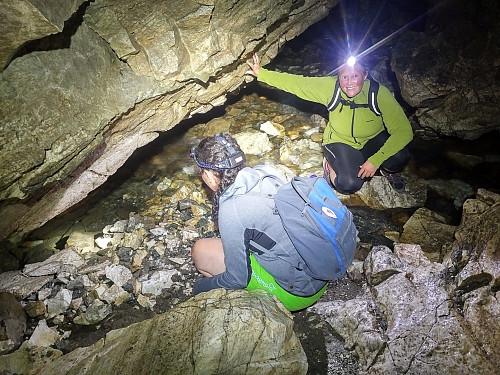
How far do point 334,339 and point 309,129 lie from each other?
4457 millimetres

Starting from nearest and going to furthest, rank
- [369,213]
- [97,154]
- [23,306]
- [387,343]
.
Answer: [387,343] < [23,306] < [97,154] < [369,213]

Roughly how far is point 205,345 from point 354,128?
3925 millimetres

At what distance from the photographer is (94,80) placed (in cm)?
340

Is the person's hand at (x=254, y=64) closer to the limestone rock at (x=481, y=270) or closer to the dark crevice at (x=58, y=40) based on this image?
the dark crevice at (x=58, y=40)

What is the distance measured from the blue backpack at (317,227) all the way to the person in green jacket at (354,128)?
259cm

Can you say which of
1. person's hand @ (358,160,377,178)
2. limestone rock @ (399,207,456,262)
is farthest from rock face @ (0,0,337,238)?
limestone rock @ (399,207,456,262)

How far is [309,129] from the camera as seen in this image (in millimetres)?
6707

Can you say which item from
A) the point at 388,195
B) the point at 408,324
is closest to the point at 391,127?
the point at 388,195

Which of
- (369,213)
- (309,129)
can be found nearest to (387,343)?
(369,213)

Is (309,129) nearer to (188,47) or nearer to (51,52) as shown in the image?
(188,47)

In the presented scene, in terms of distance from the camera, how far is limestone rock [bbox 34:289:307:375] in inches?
99.3

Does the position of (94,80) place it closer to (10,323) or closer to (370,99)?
(10,323)

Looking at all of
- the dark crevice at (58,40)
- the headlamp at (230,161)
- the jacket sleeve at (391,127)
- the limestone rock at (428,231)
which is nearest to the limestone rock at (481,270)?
the limestone rock at (428,231)

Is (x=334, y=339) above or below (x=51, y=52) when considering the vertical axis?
below
